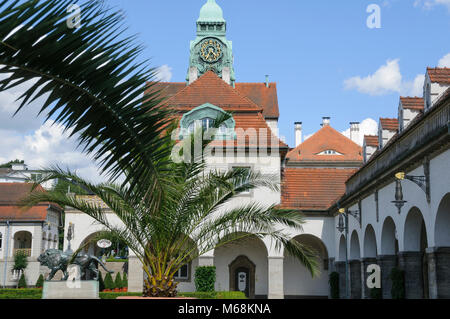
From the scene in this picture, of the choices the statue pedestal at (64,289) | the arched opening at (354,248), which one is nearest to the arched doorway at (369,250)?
the arched opening at (354,248)

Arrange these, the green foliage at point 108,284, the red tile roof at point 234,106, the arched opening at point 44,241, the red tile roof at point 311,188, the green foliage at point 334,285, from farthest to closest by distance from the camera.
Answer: the arched opening at point 44,241
the green foliage at point 108,284
the red tile roof at point 311,188
the red tile roof at point 234,106
the green foliage at point 334,285

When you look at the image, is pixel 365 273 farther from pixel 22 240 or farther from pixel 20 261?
pixel 22 240

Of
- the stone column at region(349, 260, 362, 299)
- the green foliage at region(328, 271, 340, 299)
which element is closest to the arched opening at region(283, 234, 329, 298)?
the green foliage at region(328, 271, 340, 299)

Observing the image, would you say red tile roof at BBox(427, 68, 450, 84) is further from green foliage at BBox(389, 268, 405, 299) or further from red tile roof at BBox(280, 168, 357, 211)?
red tile roof at BBox(280, 168, 357, 211)

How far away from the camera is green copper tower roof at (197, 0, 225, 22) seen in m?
58.0

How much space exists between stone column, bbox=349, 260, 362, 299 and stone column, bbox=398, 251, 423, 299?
8.15 m

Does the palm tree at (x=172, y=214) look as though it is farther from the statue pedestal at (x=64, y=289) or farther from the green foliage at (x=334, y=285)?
the green foliage at (x=334, y=285)

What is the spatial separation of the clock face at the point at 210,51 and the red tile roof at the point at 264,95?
3702mm

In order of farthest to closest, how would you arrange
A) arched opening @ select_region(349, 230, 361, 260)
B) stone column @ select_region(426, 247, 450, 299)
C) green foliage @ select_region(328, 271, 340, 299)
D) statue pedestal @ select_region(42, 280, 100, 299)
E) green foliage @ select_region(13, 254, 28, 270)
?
green foliage @ select_region(13, 254, 28, 270) → green foliage @ select_region(328, 271, 340, 299) → arched opening @ select_region(349, 230, 361, 260) → statue pedestal @ select_region(42, 280, 100, 299) → stone column @ select_region(426, 247, 450, 299)

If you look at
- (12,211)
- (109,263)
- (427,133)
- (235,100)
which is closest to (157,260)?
(427,133)

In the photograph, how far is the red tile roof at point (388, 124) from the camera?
24875 millimetres

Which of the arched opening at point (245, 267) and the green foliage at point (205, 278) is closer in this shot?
the green foliage at point (205, 278)

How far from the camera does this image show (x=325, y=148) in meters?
59.6
